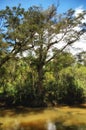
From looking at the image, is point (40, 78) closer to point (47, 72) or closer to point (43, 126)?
point (47, 72)

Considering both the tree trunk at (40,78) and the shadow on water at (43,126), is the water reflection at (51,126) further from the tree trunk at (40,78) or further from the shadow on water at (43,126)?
the tree trunk at (40,78)

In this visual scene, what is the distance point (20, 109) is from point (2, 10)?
8.09 m

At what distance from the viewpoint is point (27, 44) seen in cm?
1944

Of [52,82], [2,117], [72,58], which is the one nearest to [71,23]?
[72,58]

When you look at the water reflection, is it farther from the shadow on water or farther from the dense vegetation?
the dense vegetation

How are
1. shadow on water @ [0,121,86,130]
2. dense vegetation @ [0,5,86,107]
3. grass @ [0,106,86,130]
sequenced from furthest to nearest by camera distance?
dense vegetation @ [0,5,86,107] < grass @ [0,106,86,130] < shadow on water @ [0,121,86,130]

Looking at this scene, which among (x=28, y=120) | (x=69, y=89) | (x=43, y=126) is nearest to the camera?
(x=43, y=126)

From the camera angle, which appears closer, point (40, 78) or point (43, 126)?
point (43, 126)

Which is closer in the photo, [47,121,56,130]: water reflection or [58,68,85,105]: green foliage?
[47,121,56,130]: water reflection

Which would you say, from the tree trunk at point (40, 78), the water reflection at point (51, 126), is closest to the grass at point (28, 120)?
the water reflection at point (51, 126)

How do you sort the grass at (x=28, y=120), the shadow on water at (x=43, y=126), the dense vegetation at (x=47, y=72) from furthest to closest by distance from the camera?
the dense vegetation at (x=47, y=72)
the grass at (x=28, y=120)
the shadow on water at (x=43, y=126)

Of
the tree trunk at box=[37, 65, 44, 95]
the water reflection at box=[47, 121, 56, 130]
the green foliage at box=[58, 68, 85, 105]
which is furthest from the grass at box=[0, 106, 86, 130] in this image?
the green foliage at box=[58, 68, 85, 105]

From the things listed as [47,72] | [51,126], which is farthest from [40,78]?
[51,126]

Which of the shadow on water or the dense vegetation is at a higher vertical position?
the dense vegetation
